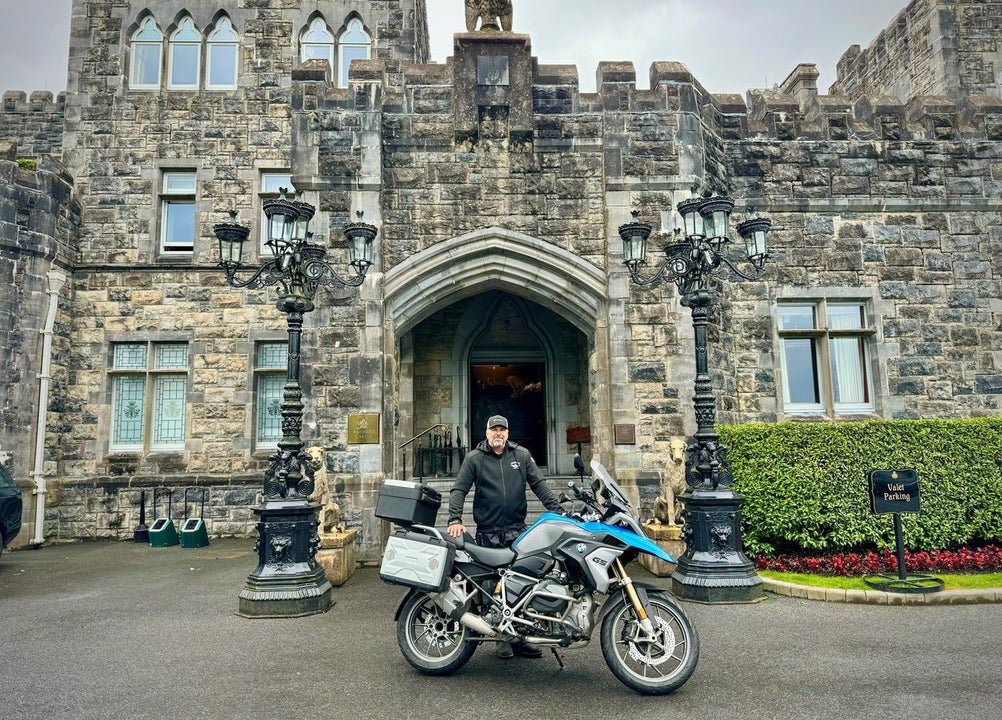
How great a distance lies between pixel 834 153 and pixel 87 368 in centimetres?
1336

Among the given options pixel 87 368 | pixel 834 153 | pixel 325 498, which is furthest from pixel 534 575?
pixel 87 368

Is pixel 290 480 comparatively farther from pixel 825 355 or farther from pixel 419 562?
pixel 825 355

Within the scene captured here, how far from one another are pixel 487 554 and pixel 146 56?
43.3 ft

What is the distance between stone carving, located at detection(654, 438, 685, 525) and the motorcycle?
3.84 meters

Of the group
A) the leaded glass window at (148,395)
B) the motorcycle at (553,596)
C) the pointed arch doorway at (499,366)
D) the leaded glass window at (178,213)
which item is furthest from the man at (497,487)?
the leaded glass window at (178,213)

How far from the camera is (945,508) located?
25.2 ft

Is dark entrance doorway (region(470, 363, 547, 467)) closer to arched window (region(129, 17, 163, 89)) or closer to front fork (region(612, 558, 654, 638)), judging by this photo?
arched window (region(129, 17, 163, 89))

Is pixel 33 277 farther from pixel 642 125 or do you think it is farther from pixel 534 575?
pixel 534 575

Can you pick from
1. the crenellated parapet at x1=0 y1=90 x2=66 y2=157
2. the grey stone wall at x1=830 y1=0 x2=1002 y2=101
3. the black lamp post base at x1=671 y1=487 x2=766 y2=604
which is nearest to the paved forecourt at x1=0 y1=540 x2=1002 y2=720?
the black lamp post base at x1=671 y1=487 x2=766 y2=604

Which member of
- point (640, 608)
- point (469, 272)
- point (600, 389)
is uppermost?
point (469, 272)

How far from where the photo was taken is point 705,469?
6602 millimetres

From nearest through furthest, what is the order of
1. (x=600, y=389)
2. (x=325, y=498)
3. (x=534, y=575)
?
(x=534, y=575)
(x=325, y=498)
(x=600, y=389)

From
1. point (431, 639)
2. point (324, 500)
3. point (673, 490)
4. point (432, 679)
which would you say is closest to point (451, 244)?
point (324, 500)

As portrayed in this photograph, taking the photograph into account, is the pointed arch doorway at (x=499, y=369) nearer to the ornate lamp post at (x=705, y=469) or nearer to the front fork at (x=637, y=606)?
the ornate lamp post at (x=705, y=469)
